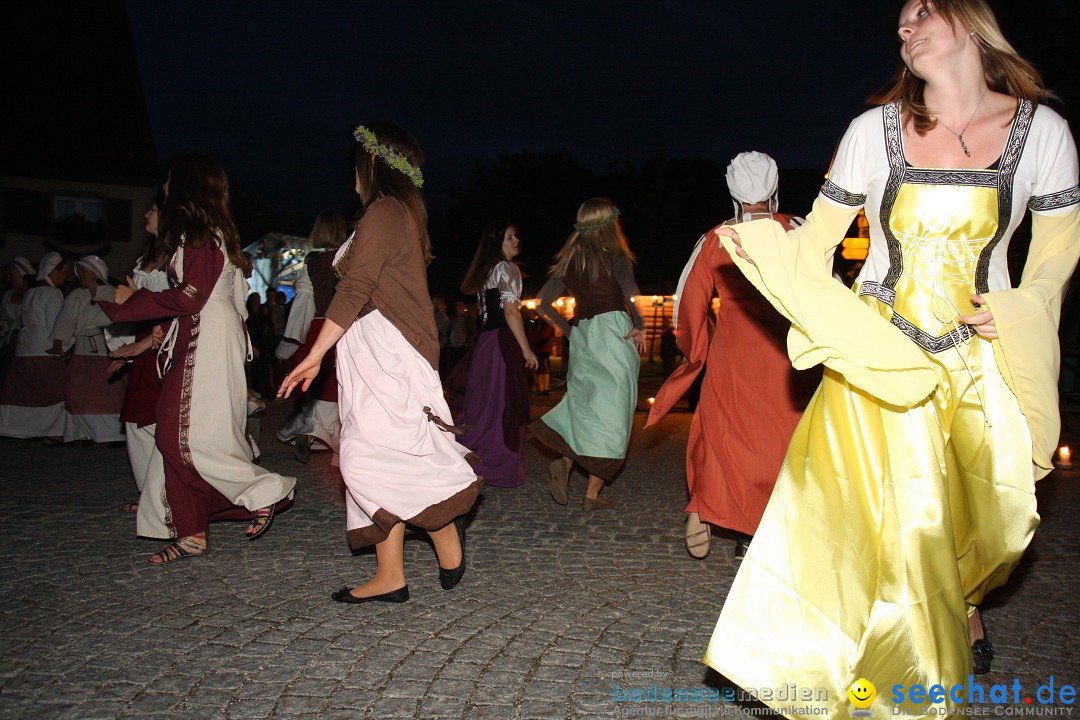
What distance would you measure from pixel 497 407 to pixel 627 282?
1588 millimetres

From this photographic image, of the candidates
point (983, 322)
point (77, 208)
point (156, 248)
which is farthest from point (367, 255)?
point (77, 208)

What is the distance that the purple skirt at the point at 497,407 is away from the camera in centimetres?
675

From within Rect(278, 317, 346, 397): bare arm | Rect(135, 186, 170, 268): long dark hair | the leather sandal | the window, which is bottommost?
the leather sandal

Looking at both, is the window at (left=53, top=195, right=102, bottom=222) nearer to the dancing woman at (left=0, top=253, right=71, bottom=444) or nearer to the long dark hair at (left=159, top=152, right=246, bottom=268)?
the dancing woman at (left=0, top=253, right=71, bottom=444)

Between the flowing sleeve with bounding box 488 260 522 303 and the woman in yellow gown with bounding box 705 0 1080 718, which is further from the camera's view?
the flowing sleeve with bounding box 488 260 522 303

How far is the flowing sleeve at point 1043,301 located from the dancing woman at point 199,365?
381 cm

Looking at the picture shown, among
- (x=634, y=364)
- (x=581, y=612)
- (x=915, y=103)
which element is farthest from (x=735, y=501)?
(x=915, y=103)

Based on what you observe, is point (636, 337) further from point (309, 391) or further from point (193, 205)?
point (309, 391)

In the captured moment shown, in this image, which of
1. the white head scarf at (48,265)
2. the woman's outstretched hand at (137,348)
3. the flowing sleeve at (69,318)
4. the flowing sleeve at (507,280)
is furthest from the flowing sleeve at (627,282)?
the white head scarf at (48,265)

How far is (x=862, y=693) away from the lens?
7.50ft

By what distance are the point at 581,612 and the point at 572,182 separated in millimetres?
48872

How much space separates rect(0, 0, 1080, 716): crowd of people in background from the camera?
2379 mm

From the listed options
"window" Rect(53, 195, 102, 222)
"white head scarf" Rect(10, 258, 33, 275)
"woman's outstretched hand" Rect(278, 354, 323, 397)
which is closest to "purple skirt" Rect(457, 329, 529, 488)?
"woman's outstretched hand" Rect(278, 354, 323, 397)

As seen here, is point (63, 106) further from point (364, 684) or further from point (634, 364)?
point (364, 684)
